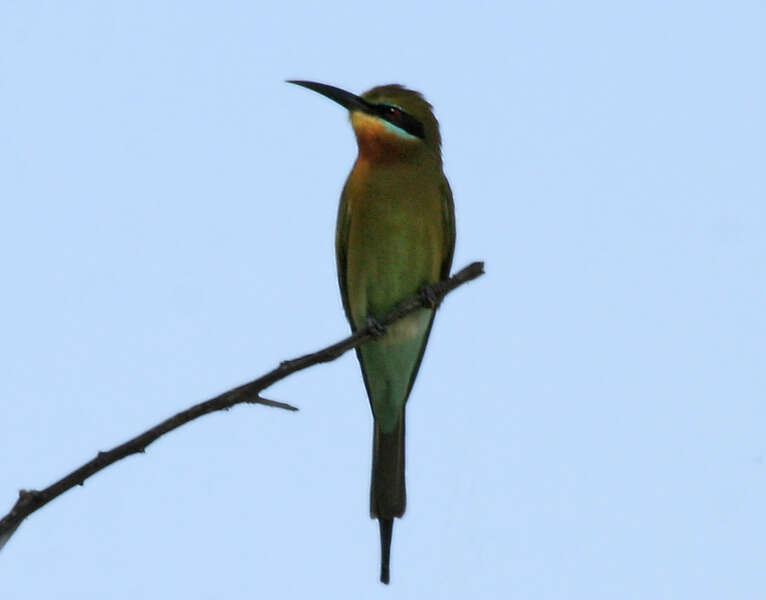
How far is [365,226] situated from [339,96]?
57cm

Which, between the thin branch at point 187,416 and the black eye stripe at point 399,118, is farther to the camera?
the black eye stripe at point 399,118

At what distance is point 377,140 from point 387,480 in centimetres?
143

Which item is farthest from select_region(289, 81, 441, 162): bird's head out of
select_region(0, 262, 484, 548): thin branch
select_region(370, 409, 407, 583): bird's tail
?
select_region(0, 262, 484, 548): thin branch

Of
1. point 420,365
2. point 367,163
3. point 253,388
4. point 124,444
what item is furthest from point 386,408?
point 124,444

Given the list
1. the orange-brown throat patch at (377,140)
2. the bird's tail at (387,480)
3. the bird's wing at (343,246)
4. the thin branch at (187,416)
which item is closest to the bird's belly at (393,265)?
the bird's wing at (343,246)

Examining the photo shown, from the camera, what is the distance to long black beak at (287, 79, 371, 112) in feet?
15.2

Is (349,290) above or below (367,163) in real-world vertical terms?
below

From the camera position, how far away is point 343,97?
4695 millimetres

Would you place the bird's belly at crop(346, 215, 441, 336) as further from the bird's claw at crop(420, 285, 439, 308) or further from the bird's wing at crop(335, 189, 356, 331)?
the bird's claw at crop(420, 285, 439, 308)

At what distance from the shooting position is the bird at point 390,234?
14.9ft

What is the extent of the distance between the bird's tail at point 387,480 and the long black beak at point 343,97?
1.30 metres

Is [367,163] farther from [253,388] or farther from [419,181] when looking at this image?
[253,388]

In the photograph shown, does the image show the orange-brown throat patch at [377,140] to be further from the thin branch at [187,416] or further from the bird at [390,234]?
the thin branch at [187,416]

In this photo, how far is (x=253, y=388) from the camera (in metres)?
2.31
